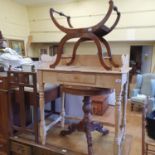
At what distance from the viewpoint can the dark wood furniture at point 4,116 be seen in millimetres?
1846

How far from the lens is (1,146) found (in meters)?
2.03

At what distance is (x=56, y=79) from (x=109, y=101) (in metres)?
2.70

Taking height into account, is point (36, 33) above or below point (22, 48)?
above

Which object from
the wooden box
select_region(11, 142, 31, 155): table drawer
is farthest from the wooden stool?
the wooden box

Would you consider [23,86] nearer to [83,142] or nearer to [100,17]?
[83,142]

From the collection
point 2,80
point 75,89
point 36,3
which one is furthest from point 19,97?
point 36,3

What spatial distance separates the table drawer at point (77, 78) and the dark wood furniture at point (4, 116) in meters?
0.69

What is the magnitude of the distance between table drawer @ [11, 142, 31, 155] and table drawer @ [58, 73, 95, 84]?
0.89 m

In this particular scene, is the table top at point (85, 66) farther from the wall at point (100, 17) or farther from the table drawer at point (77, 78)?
the wall at point (100, 17)

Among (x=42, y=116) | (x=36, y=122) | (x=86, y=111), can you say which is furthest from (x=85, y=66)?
(x=36, y=122)

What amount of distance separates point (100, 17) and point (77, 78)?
3057mm

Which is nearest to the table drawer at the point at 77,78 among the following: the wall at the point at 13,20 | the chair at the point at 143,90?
the chair at the point at 143,90

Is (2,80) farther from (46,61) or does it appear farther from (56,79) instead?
(56,79)

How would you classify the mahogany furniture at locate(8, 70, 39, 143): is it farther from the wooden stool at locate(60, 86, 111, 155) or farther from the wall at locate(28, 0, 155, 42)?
the wall at locate(28, 0, 155, 42)
